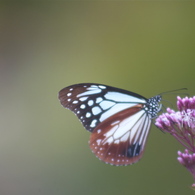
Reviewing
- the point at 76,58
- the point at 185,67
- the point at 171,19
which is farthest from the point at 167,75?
the point at 76,58

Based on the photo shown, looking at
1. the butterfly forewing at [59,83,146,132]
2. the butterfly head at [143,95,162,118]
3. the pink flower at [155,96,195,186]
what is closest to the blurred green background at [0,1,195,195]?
the butterfly head at [143,95,162,118]

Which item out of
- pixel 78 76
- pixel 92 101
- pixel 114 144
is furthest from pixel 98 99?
pixel 78 76

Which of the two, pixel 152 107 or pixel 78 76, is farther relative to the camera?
pixel 78 76

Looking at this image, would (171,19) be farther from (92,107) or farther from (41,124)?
(92,107)

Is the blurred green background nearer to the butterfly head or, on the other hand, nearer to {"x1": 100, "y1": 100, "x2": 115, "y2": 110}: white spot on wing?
the butterfly head

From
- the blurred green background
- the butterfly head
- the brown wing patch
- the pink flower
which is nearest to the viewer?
the pink flower

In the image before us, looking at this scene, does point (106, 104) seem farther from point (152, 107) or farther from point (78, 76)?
point (78, 76)
